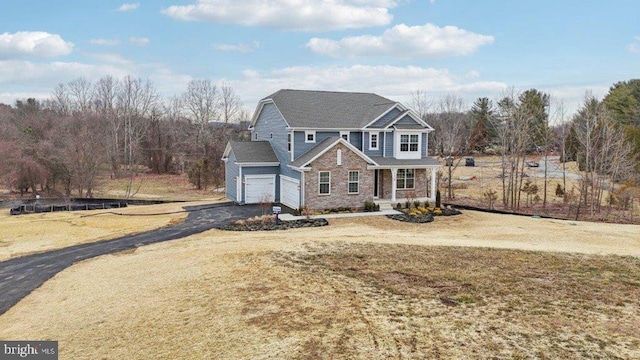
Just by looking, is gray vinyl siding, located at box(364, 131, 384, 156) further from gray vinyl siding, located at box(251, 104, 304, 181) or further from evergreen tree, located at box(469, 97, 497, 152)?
evergreen tree, located at box(469, 97, 497, 152)

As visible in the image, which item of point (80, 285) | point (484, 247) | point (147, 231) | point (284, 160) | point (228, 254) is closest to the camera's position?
point (80, 285)

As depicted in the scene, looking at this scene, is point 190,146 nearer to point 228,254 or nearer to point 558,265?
point 228,254

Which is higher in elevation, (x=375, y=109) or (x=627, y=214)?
(x=375, y=109)

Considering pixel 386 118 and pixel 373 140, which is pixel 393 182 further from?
pixel 386 118

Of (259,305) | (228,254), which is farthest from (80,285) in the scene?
(259,305)

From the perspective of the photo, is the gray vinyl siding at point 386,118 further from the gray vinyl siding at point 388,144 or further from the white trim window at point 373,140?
the gray vinyl siding at point 388,144

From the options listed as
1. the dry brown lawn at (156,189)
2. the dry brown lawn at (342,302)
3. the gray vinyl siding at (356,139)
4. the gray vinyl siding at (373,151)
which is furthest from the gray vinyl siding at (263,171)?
the dry brown lawn at (342,302)

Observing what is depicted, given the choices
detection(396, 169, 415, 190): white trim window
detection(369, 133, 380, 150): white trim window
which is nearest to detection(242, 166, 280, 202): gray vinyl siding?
detection(369, 133, 380, 150): white trim window

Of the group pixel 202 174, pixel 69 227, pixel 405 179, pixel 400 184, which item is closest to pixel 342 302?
pixel 69 227
